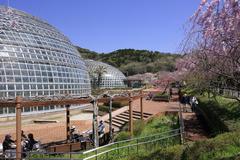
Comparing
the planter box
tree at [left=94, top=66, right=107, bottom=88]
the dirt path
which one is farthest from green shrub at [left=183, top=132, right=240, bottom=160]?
Answer: tree at [left=94, top=66, right=107, bottom=88]

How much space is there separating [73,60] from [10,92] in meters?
12.8

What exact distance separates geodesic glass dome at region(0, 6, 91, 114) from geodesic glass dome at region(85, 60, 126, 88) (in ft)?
123

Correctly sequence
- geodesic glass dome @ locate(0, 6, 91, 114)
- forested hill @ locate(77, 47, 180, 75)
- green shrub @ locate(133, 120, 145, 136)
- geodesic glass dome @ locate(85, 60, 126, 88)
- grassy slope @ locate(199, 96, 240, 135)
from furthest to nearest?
forested hill @ locate(77, 47, 180, 75)
geodesic glass dome @ locate(85, 60, 126, 88)
geodesic glass dome @ locate(0, 6, 91, 114)
green shrub @ locate(133, 120, 145, 136)
grassy slope @ locate(199, 96, 240, 135)

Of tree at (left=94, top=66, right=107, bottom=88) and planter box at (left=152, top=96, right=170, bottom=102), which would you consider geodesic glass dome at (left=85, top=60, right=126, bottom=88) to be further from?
planter box at (left=152, top=96, right=170, bottom=102)

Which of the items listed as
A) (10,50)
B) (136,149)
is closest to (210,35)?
(136,149)

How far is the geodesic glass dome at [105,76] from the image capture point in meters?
80.0

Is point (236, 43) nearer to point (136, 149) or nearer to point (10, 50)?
point (136, 149)

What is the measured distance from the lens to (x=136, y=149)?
15.5m

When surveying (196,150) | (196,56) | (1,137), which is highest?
(196,56)

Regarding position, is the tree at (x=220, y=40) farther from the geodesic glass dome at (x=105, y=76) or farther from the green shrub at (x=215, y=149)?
the geodesic glass dome at (x=105, y=76)

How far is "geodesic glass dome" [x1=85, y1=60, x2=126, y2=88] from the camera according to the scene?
80000 millimetres

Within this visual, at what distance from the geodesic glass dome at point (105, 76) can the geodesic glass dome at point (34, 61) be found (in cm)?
3760

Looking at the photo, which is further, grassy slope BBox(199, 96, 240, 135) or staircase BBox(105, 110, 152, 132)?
staircase BBox(105, 110, 152, 132)

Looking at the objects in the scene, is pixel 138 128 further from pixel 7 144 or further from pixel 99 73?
pixel 99 73
